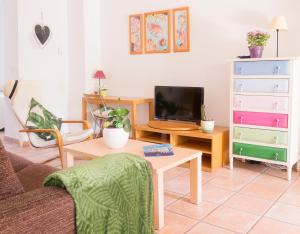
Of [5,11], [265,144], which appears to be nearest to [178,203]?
[265,144]

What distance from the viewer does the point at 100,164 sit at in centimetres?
148

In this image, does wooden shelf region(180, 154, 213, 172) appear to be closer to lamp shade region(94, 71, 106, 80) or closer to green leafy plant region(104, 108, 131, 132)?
green leafy plant region(104, 108, 131, 132)

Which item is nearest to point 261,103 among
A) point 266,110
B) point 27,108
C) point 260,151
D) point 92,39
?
point 266,110

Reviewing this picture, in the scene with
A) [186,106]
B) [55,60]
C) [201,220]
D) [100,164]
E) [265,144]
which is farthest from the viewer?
[55,60]

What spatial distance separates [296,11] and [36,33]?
129 inches

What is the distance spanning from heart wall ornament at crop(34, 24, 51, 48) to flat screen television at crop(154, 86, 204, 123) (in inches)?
70.5

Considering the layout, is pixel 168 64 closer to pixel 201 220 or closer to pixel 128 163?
pixel 201 220

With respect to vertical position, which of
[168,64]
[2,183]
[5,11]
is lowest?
[2,183]

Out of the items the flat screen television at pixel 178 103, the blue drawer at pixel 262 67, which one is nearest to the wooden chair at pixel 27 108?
the flat screen television at pixel 178 103

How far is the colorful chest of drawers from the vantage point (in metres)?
3.06

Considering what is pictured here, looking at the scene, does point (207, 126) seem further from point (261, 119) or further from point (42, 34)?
point (42, 34)

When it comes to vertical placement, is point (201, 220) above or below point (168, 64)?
below

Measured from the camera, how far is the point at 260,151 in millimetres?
3258

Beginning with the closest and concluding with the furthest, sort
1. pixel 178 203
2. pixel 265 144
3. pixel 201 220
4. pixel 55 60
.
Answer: pixel 201 220
pixel 178 203
pixel 265 144
pixel 55 60
